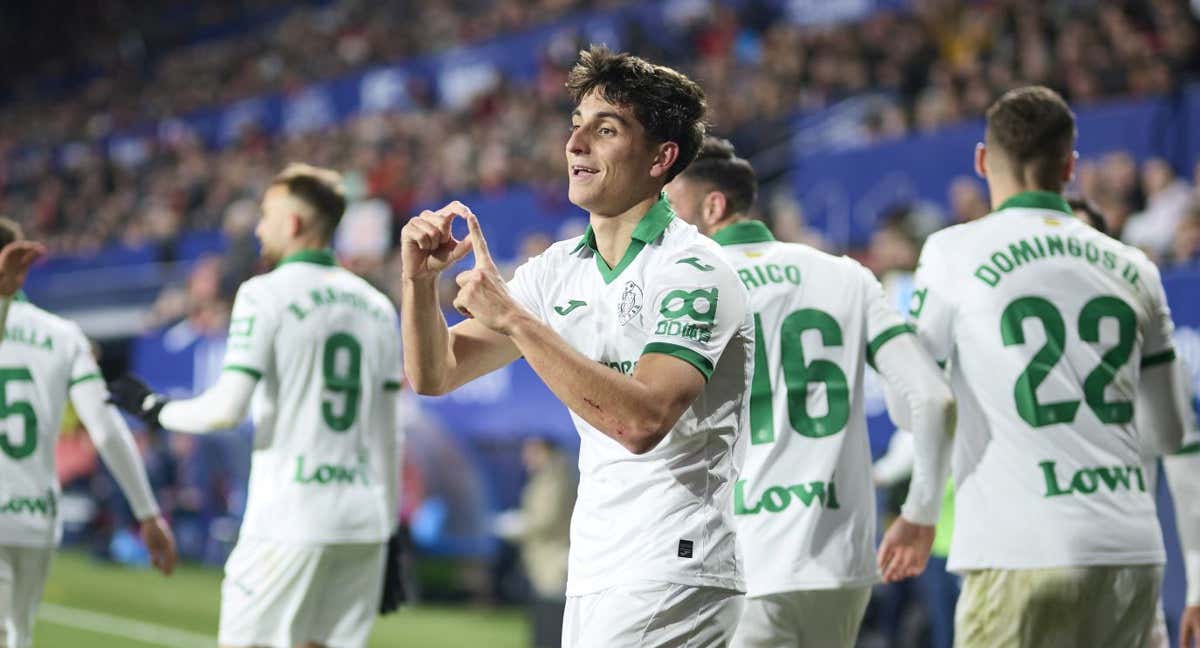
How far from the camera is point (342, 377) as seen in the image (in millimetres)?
5359

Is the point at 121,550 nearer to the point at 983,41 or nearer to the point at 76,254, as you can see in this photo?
the point at 76,254

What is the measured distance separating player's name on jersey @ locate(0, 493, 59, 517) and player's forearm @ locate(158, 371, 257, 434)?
562 mm

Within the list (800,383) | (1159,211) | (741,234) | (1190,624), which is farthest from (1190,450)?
(1159,211)

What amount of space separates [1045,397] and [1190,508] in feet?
2.58

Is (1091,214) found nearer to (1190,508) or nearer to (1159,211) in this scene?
(1190,508)

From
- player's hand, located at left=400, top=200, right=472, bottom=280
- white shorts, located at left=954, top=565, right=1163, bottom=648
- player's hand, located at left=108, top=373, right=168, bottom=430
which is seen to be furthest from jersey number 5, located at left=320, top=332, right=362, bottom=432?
white shorts, located at left=954, top=565, right=1163, bottom=648

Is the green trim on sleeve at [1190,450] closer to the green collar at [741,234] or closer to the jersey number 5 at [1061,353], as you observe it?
the jersey number 5 at [1061,353]

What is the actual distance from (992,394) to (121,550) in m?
13.2

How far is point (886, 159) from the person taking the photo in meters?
10.1

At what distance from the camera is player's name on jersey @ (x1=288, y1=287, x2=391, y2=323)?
5.29 meters

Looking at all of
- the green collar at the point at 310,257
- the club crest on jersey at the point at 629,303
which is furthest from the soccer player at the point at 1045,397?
the green collar at the point at 310,257

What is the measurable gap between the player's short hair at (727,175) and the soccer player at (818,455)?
0.65 ft

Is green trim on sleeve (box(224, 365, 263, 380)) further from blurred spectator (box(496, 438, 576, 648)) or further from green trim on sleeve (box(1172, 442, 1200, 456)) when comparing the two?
blurred spectator (box(496, 438, 576, 648))

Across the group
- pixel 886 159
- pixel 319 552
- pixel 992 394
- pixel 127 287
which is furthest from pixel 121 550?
pixel 992 394
